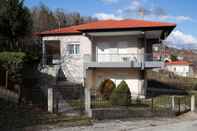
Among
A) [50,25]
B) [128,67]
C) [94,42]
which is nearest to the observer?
[128,67]

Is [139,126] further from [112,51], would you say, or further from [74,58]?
[74,58]

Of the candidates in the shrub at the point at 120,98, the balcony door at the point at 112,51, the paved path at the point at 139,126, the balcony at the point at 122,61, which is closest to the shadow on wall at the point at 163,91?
the balcony at the point at 122,61

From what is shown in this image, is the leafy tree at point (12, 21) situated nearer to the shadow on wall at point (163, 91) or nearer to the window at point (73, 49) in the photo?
the window at point (73, 49)

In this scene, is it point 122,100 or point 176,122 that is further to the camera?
point 122,100

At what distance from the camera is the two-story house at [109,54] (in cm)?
2628

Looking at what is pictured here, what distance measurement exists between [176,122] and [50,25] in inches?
1600

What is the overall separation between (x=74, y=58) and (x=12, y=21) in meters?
6.23

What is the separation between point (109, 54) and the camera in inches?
1084

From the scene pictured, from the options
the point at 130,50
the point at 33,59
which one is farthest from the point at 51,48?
the point at 130,50

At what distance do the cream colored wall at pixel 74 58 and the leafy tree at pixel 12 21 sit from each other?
12.4 ft

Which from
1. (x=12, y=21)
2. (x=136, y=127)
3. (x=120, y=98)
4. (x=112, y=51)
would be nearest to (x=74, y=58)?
(x=112, y=51)

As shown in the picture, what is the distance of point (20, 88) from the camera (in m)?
18.1

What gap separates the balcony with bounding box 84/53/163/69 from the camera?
84.3ft

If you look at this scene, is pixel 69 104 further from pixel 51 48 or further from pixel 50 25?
pixel 50 25
